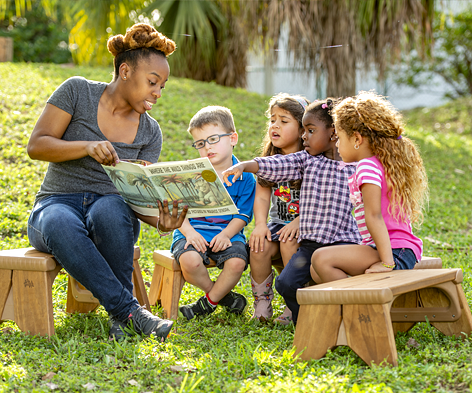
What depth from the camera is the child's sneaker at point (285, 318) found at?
306cm

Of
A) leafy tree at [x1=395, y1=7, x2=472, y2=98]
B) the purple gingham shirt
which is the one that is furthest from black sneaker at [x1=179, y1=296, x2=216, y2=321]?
leafy tree at [x1=395, y1=7, x2=472, y2=98]

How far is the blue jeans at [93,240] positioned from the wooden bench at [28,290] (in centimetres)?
10

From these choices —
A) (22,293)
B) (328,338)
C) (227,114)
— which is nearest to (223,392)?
(328,338)

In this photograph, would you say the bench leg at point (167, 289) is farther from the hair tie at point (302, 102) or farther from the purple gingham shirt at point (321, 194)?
the hair tie at point (302, 102)

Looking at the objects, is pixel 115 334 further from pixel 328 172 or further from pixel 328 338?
pixel 328 172

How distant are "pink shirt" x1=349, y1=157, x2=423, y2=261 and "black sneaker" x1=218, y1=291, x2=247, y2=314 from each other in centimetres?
91

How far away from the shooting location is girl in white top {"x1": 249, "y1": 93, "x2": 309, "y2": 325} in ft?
10.3

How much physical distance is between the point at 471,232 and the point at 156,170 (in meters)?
4.21

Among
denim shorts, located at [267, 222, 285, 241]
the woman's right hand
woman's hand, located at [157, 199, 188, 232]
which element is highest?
the woman's right hand

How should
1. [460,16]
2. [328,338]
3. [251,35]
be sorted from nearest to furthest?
1. [328,338]
2. [251,35]
3. [460,16]

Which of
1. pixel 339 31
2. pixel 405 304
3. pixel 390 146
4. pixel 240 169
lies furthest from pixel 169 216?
pixel 339 31

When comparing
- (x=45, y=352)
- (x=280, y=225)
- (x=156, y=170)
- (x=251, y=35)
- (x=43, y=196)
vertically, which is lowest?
(x=45, y=352)

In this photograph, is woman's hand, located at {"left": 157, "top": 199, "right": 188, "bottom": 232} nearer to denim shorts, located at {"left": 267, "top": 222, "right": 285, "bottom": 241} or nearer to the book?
the book

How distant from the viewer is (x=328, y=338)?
2334 mm
